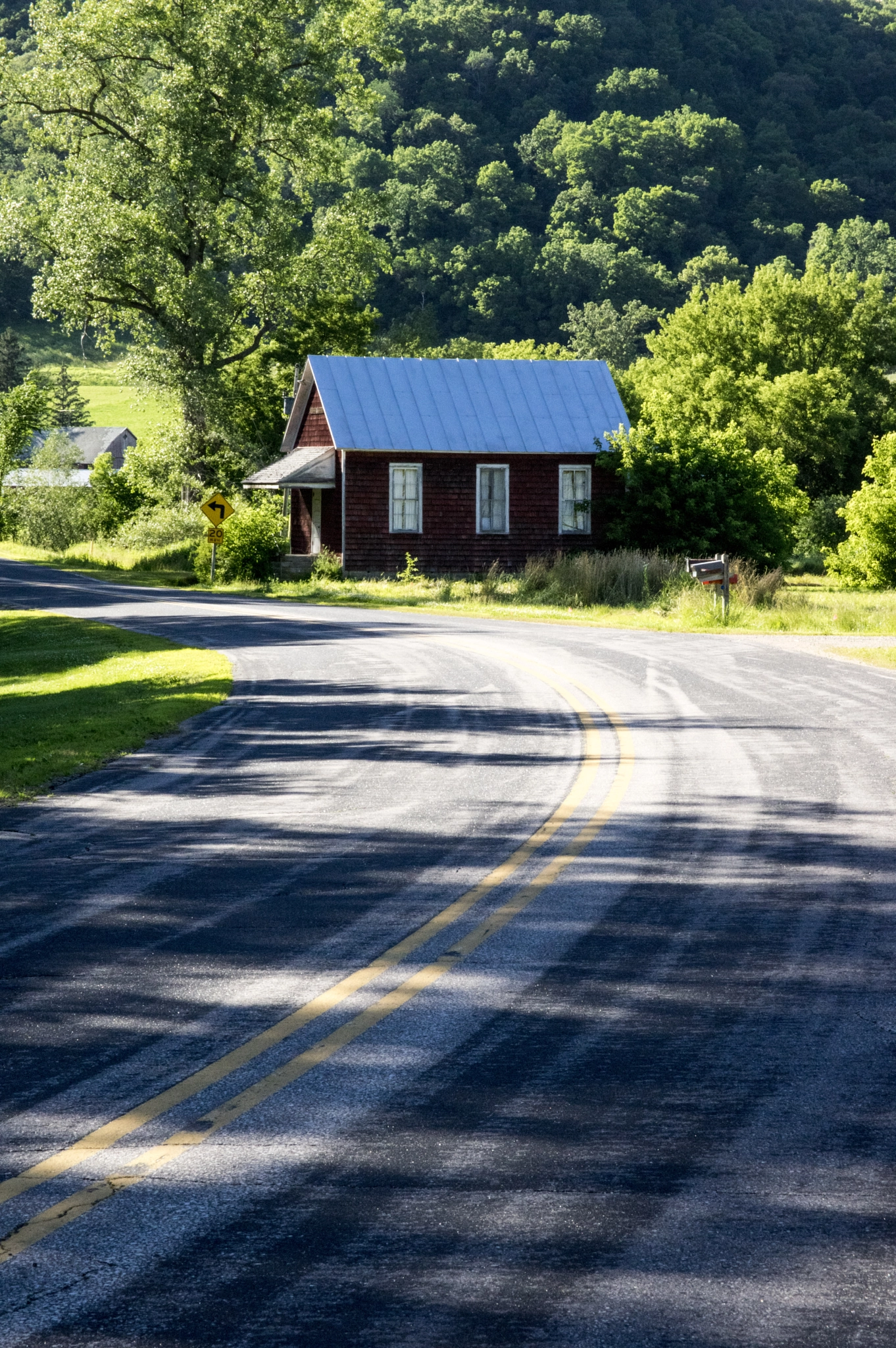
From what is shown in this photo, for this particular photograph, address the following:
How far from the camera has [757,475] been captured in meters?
38.8

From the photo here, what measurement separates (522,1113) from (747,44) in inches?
5995

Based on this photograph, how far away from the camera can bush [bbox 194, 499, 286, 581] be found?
42.6m

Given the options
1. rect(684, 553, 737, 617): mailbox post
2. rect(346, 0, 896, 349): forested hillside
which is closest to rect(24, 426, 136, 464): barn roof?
rect(346, 0, 896, 349): forested hillside

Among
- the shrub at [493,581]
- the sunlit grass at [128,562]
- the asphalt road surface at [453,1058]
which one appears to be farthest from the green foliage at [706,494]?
the asphalt road surface at [453,1058]

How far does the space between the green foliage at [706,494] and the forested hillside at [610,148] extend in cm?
6477

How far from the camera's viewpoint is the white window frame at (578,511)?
41469mm

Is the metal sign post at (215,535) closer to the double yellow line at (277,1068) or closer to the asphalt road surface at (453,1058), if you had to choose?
the asphalt road surface at (453,1058)

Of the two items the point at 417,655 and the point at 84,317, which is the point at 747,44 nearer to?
the point at 84,317

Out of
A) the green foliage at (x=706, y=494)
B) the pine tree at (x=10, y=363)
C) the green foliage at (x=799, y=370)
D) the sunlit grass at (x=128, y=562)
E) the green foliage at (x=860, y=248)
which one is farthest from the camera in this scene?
the pine tree at (x=10, y=363)

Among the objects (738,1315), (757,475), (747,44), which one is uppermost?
(747,44)

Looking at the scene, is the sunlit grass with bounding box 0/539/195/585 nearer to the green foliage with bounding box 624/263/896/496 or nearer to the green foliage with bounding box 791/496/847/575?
the green foliage with bounding box 624/263/896/496

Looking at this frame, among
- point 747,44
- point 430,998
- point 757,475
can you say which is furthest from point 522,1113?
point 747,44

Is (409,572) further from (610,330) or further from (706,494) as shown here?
(610,330)

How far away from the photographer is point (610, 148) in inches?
5012
